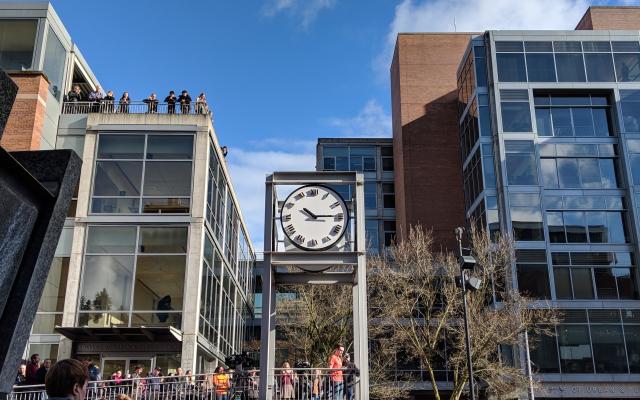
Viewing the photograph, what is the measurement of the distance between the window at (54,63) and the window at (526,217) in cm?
2669

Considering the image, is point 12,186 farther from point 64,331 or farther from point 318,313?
point 318,313

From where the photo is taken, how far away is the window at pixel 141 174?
89.2 ft

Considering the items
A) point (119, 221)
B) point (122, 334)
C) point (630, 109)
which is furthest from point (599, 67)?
point (122, 334)

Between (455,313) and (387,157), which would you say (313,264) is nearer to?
(455,313)

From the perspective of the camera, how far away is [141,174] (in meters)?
27.5

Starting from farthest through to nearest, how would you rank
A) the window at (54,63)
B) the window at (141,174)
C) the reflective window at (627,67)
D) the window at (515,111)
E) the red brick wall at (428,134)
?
the red brick wall at (428,134), the reflective window at (627,67), the window at (515,111), the window at (54,63), the window at (141,174)

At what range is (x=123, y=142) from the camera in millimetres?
28109

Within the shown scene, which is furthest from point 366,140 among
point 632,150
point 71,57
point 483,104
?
point 71,57

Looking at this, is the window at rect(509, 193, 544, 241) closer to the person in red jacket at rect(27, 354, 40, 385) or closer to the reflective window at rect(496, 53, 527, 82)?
the reflective window at rect(496, 53, 527, 82)

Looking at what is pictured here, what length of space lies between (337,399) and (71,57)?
79.7 feet

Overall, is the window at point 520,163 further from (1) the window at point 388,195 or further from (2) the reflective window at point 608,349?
(1) the window at point 388,195

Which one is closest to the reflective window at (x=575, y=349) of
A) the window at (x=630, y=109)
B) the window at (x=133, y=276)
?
the window at (x=630, y=109)

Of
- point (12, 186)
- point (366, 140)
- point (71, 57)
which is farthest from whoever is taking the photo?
point (366, 140)

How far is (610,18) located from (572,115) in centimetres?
1867
